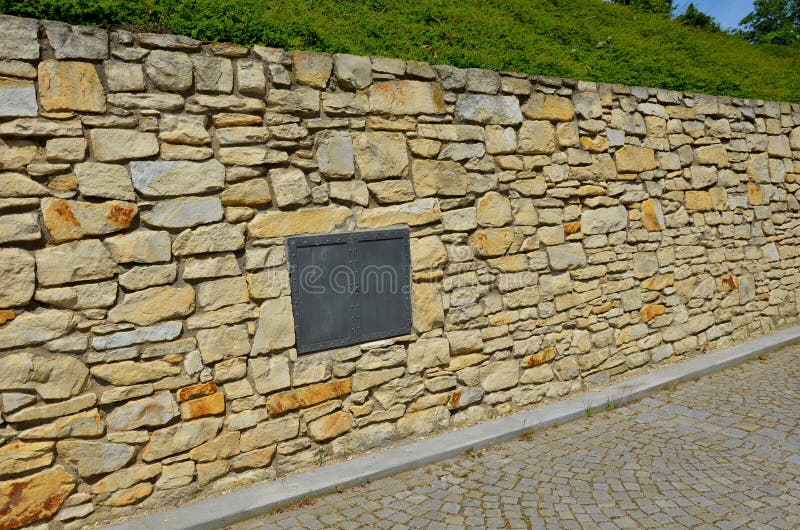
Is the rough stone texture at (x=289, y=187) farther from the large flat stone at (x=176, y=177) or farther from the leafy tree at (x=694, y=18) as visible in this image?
the leafy tree at (x=694, y=18)

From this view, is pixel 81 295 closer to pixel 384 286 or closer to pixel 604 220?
pixel 384 286

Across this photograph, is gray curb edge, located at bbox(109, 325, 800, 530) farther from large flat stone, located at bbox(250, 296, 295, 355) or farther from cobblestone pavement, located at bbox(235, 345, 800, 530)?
large flat stone, located at bbox(250, 296, 295, 355)

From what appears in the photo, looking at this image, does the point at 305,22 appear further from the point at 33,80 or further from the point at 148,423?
the point at 148,423

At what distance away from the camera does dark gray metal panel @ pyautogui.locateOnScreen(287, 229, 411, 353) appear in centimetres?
418

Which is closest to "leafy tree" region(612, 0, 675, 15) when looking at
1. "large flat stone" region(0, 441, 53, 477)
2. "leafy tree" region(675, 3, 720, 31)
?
"leafy tree" region(675, 3, 720, 31)

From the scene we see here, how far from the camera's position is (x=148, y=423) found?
3.61m

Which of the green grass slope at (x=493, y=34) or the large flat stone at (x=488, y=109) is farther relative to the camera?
the large flat stone at (x=488, y=109)

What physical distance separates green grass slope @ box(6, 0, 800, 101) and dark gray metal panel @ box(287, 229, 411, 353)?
154 cm

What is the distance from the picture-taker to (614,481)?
401 centimetres

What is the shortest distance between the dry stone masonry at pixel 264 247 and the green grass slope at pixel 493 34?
1.25ft

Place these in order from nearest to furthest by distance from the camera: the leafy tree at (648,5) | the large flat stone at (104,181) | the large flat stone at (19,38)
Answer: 1. the large flat stone at (19,38)
2. the large flat stone at (104,181)
3. the leafy tree at (648,5)

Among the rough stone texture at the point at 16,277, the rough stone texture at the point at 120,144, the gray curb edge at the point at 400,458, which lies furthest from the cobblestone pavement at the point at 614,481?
the rough stone texture at the point at 120,144

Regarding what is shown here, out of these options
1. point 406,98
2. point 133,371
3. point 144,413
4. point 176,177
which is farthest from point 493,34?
point 144,413

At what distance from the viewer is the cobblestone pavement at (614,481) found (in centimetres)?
356
